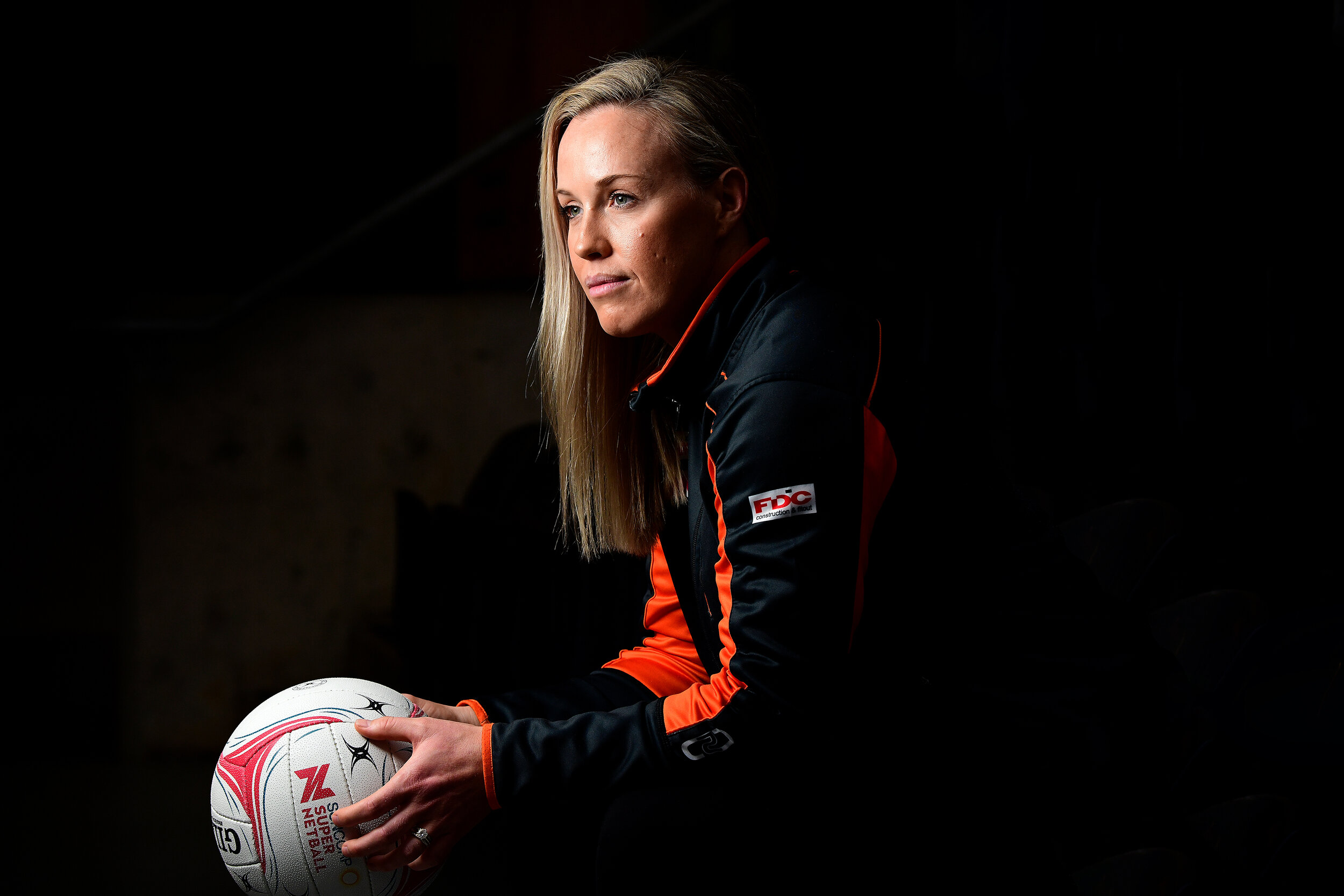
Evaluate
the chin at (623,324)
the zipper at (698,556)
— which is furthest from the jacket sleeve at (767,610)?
the chin at (623,324)

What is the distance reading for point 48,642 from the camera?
2.59m

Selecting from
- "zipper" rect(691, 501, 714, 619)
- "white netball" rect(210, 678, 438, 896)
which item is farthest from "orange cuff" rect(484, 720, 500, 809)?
"zipper" rect(691, 501, 714, 619)

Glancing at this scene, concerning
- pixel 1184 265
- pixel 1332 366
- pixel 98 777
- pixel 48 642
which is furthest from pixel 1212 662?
pixel 48 642

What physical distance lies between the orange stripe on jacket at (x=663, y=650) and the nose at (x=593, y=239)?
1.33 ft

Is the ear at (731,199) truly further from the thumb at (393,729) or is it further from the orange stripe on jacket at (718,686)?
the thumb at (393,729)

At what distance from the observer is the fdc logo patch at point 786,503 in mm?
886

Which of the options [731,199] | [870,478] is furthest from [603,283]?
[870,478]

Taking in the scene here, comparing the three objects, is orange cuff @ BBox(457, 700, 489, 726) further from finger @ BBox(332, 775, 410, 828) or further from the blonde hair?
the blonde hair

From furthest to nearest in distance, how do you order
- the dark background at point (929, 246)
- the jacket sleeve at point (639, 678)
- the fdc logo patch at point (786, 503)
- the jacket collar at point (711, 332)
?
the dark background at point (929, 246) → the jacket sleeve at point (639, 678) → the jacket collar at point (711, 332) → the fdc logo patch at point (786, 503)

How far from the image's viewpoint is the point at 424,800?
3.08 feet

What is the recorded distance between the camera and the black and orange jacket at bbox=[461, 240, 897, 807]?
0.89m

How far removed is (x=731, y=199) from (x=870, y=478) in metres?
0.38

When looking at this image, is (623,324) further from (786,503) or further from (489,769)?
(489,769)

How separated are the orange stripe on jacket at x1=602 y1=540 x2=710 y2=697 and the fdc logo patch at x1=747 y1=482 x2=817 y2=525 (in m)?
0.37
